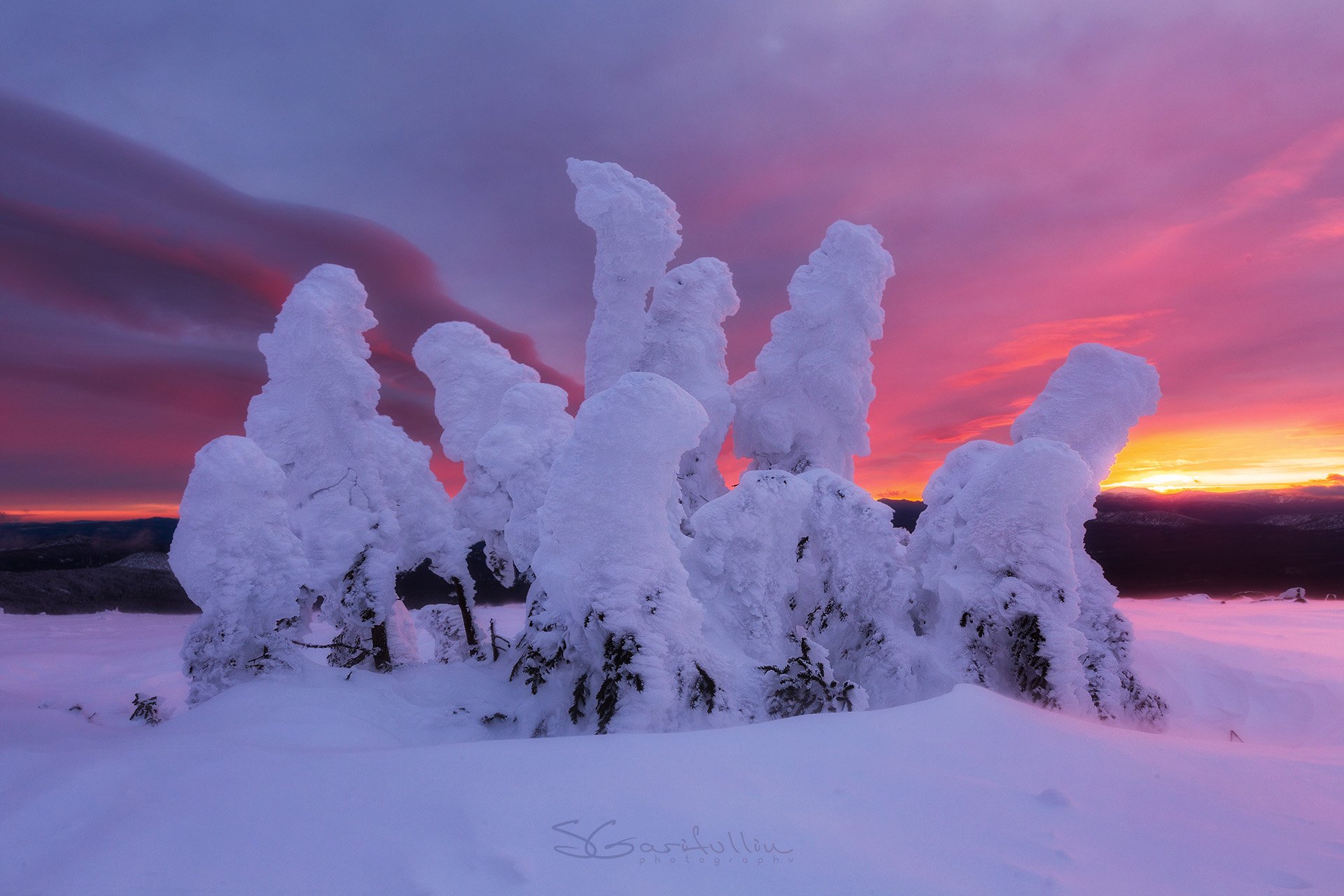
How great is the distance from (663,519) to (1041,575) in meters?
5.70

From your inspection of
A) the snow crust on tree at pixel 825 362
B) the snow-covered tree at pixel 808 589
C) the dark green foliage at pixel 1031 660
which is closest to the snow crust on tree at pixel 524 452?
the snow-covered tree at pixel 808 589

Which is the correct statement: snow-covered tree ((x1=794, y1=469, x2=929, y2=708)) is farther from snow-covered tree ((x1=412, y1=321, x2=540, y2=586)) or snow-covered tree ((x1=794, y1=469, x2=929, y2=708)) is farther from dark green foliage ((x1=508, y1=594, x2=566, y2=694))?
snow-covered tree ((x1=412, y1=321, x2=540, y2=586))

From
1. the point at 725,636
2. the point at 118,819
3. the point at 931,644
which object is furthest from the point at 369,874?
the point at 931,644

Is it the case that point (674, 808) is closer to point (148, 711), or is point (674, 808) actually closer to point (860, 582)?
point (860, 582)

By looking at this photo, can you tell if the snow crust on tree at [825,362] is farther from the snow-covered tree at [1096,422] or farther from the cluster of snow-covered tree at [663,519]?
the snow-covered tree at [1096,422]

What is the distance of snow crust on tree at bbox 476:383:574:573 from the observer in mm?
10312

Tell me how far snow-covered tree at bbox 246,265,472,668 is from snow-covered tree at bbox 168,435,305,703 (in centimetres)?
247

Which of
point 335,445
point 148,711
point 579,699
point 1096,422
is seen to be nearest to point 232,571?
point 148,711

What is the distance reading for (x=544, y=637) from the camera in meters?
7.55

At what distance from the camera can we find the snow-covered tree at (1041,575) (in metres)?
8.52

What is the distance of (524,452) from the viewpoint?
10602 mm

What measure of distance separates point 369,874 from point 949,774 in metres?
4.32

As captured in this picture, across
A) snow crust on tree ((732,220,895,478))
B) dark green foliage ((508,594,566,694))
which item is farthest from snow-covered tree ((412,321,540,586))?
snow crust on tree ((732,220,895,478))

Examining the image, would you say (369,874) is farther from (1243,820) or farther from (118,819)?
(1243,820)
